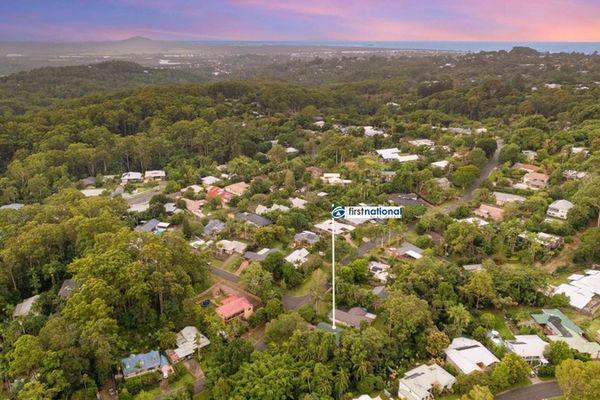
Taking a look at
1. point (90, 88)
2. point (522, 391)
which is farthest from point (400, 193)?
point (90, 88)

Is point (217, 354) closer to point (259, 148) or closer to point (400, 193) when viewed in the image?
point (400, 193)

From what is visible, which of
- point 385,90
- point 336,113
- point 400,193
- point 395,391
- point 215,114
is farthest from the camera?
point 385,90

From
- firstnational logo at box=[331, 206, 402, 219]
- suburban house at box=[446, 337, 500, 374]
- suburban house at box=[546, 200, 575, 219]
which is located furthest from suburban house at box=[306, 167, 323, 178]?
suburban house at box=[446, 337, 500, 374]

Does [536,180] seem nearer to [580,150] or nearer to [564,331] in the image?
[580,150]

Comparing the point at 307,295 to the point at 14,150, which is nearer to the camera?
the point at 307,295

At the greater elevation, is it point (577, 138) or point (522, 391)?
point (577, 138)

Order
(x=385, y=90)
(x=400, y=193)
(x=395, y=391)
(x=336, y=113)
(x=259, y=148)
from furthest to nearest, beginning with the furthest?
(x=385, y=90), (x=336, y=113), (x=259, y=148), (x=400, y=193), (x=395, y=391)

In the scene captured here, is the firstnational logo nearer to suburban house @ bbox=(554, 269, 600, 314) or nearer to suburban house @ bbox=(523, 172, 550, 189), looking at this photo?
suburban house @ bbox=(554, 269, 600, 314)
